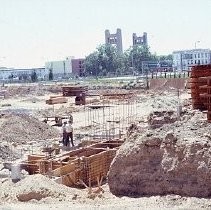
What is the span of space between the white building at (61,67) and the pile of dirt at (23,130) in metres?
97.6

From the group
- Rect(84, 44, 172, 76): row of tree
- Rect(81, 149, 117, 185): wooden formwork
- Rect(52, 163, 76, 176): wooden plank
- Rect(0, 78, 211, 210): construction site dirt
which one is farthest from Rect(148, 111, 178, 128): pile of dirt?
Rect(84, 44, 172, 76): row of tree

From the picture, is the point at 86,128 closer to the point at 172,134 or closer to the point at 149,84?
the point at 172,134

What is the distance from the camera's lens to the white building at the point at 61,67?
123650 mm

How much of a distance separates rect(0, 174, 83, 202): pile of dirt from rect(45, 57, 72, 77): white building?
360 ft

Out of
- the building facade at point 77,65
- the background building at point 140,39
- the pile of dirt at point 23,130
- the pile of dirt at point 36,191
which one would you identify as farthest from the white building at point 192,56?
the pile of dirt at point 36,191

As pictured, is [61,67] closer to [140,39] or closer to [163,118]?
[140,39]

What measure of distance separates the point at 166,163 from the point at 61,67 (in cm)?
12105

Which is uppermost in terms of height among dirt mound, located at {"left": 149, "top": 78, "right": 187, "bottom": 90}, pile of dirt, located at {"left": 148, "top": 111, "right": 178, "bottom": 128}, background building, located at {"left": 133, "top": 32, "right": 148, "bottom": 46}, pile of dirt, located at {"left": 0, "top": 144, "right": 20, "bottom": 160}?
background building, located at {"left": 133, "top": 32, "right": 148, "bottom": 46}

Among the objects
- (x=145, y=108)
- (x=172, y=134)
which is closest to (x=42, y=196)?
(x=172, y=134)

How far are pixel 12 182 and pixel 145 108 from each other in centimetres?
2085

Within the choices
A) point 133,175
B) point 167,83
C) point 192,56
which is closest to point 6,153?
point 133,175

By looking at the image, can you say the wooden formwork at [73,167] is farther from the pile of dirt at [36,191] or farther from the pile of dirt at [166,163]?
the pile of dirt at [166,163]

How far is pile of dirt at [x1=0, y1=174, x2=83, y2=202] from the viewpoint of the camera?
10930mm

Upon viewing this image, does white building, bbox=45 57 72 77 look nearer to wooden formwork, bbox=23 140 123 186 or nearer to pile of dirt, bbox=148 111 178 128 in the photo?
pile of dirt, bbox=148 111 178 128
